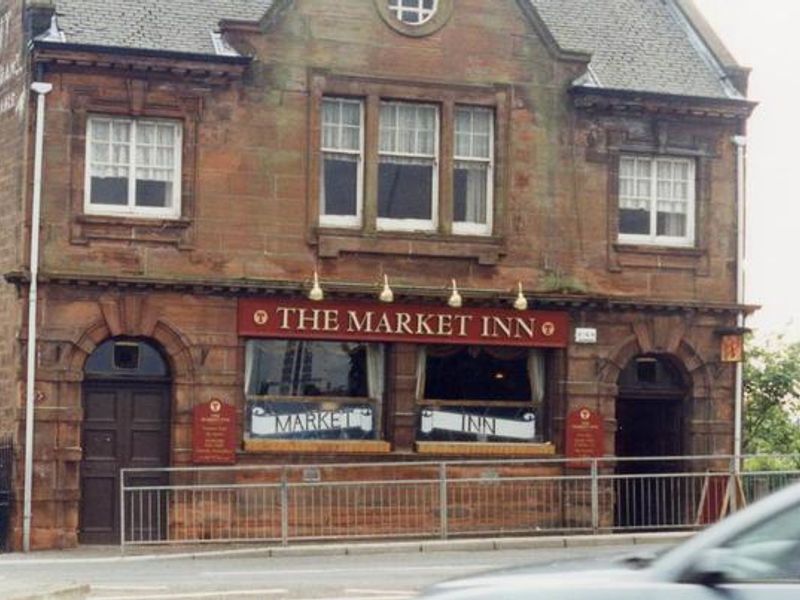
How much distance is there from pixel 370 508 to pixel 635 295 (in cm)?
558

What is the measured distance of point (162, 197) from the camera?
29.2 m

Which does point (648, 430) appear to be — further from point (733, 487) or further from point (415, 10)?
point (415, 10)

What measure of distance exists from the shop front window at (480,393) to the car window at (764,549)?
68.0 feet

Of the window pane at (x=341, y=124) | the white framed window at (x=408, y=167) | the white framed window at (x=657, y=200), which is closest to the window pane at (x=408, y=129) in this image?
the white framed window at (x=408, y=167)

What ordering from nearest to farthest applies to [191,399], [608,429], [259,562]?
[259,562] < [191,399] < [608,429]

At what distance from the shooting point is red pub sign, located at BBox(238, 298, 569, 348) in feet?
96.0

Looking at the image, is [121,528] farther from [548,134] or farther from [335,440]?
[548,134]

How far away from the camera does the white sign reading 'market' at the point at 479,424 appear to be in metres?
30.2

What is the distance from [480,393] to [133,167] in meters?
6.18

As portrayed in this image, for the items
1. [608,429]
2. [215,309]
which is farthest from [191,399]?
[608,429]

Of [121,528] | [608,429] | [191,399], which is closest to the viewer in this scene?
[121,528]

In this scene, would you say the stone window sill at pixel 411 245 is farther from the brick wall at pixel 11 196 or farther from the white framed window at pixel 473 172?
the brick wall at pixel 11 196

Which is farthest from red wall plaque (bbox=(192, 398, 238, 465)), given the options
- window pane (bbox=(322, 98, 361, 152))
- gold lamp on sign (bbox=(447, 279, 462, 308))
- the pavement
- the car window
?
the car window

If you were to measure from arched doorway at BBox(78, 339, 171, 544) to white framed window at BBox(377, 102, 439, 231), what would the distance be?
13.5ft
